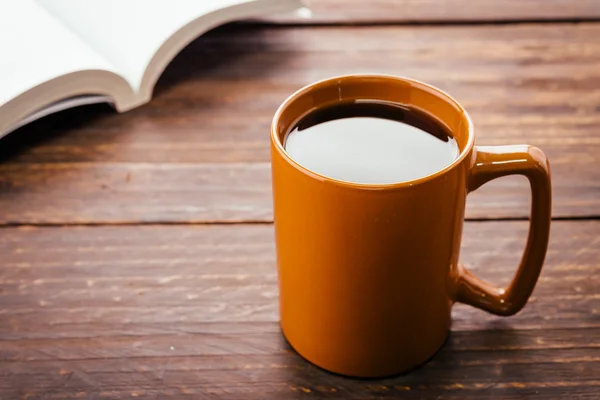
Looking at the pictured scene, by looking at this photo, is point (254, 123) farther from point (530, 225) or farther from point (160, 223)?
point (530, 225)

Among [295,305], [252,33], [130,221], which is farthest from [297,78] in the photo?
[295,305]

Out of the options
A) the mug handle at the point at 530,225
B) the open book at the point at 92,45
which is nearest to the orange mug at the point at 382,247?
the mug handle at the point at 530,225

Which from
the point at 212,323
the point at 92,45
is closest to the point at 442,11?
the point at 92,45

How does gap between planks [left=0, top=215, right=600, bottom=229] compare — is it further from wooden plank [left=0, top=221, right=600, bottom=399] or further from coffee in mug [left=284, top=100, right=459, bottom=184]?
coffee in mug [left=284, top=100, right=459, bottom=184]

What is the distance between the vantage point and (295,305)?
0.50m

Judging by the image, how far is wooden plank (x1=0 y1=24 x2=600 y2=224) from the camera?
0.66 meters

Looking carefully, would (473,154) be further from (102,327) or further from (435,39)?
(435,39)

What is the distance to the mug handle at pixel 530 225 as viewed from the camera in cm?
46

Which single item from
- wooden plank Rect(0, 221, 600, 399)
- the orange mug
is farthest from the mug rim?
wooden plank Rect(0, 221, 600, 399)

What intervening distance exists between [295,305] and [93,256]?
0.20 meters

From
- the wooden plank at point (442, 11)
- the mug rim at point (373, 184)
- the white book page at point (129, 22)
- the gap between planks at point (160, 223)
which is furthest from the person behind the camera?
the wooden plank at point (442, 11)

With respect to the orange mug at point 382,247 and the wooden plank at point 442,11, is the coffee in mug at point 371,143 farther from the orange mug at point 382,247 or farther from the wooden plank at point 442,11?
the wooden plank at point 442,11

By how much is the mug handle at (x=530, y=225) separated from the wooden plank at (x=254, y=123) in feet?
0.45

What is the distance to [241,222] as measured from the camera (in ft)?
2.10
